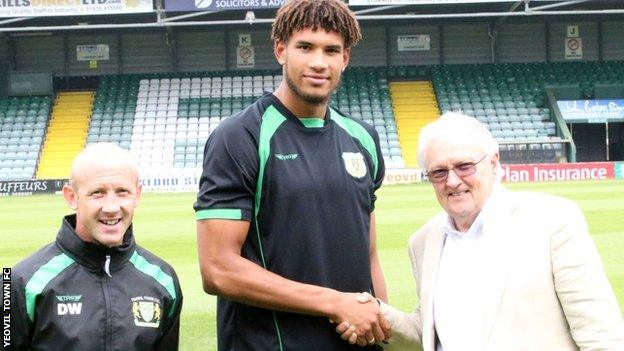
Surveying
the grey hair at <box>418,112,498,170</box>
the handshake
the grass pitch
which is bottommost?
the grass pitch

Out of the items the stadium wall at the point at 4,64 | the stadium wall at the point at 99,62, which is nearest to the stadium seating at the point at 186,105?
the stadium wall at the point at 99,62

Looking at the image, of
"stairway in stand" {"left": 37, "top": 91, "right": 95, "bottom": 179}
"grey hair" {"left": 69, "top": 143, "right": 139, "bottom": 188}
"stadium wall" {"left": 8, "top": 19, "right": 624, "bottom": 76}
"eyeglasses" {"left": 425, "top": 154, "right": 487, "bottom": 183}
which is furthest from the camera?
"stadium wall" {"left": 8, "top": 19, "right": 624, "bottom": 76}

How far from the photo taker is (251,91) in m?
36.0

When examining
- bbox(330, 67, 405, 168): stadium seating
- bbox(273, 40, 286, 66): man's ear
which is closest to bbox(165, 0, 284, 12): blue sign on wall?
bbox(330, 67, 405, 168): stadium seating

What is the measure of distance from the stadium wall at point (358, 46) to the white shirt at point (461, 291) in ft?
112

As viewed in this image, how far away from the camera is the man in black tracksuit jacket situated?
3186 millimetres

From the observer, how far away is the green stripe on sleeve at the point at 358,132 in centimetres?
355

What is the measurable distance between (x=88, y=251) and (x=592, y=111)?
32749mm

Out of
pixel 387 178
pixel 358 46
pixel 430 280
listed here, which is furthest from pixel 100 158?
pixel 358 46

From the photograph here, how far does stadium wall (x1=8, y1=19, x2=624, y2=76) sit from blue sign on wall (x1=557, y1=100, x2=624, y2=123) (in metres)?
4.49

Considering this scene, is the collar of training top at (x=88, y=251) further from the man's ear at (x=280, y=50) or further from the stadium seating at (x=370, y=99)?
the stadium seating at (x=370, y=99)

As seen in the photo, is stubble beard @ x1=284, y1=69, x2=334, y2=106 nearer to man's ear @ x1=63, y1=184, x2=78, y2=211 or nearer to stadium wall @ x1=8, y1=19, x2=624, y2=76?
man's ear @ x1=63, y1=184, x2=78, y2=211

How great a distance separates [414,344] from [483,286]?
61 centimetres

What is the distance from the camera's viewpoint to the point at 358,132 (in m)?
3.58
